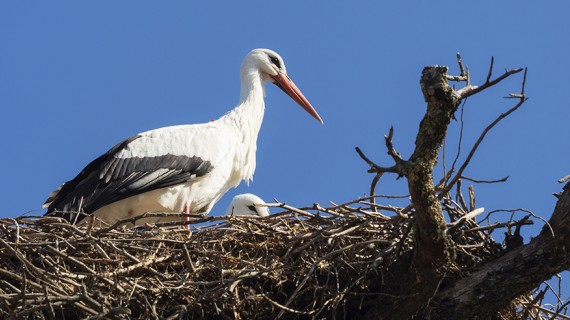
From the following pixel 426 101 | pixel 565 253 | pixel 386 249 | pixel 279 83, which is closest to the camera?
pixel 426 101

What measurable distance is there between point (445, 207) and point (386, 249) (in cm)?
40

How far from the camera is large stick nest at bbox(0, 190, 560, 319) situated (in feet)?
16.5

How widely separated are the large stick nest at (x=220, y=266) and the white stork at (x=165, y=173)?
5.21 feet

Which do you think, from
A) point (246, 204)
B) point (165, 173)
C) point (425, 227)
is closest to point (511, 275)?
point (425, 227)

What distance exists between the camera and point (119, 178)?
741 cm

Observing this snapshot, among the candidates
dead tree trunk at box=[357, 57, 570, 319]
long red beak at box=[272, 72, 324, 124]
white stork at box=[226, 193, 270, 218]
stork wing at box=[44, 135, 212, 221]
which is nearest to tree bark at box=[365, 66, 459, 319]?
dead tree trunk at box=[357, 57, 570, 319]

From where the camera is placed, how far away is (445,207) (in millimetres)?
5316

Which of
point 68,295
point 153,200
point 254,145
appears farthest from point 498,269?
point 254,145

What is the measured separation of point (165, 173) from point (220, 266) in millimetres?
2329

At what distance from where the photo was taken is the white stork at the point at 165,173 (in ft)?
24.1

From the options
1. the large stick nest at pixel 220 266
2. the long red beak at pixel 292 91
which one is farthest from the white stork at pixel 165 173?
the large stick nest at pixel 220 266

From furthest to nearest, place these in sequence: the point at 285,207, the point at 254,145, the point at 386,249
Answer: the point at 254,145, the point at 285,207, the point at 386,249

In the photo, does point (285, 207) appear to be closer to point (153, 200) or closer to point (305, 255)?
point (305, 255)

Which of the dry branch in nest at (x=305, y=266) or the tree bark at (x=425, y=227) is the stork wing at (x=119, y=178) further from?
the tree bark at (x=425, y=227)
